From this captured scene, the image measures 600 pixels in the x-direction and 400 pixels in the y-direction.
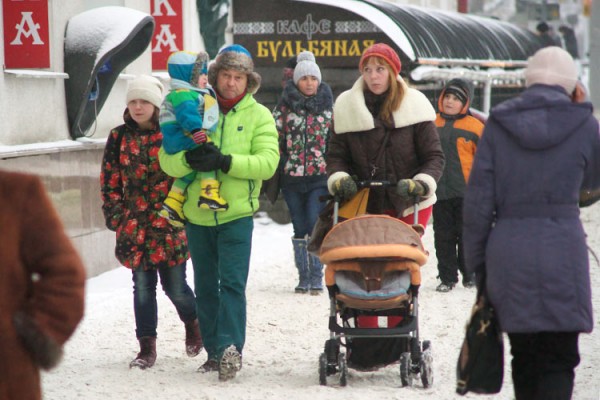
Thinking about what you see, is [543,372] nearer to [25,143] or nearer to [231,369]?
[231,369]

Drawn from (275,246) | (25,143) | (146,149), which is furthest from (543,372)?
(275,246)

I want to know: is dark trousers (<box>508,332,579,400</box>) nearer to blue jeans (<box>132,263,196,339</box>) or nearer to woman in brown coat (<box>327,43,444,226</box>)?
woman in brown coat (<box>327,43,444,226</box>)

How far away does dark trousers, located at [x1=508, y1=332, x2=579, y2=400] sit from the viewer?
4.70 m

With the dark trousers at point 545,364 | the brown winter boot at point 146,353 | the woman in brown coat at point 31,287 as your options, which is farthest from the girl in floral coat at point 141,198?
the woman in brown coat at point 31,287

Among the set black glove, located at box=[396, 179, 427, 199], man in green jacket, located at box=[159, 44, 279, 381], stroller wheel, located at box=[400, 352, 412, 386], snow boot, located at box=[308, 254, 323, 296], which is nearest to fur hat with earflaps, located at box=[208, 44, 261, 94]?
man in green jacket, located at box=[159, 44, 279, 381]

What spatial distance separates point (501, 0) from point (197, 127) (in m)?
56.8

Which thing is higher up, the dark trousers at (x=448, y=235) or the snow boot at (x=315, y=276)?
the dark trousers at (x=448, y=235)

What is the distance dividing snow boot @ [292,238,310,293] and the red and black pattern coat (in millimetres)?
3161

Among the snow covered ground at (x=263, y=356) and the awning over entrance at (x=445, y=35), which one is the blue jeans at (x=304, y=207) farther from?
the awning over entrance at (x=445, y=35)

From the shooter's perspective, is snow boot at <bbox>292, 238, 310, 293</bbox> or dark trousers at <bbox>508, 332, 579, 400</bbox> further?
snow boot at <bbox>292, 238, 310, 293</bbox>

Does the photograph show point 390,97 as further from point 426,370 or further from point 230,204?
point 426,370

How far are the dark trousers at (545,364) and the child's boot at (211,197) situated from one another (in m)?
2.31

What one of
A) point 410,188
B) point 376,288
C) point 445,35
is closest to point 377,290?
point 376,288

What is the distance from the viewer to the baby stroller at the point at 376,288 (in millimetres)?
6285
